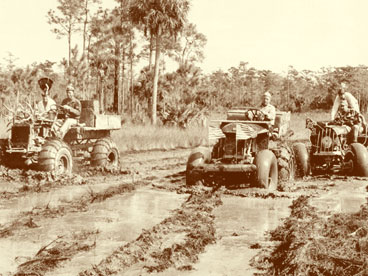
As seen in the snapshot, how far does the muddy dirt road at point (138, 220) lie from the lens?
6.25 metres

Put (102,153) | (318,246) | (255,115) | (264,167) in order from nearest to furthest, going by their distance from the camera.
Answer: (318,246)
(264,167)
(255,115)
(102,153)

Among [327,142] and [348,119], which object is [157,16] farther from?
[327,142]

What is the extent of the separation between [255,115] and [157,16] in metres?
17.5

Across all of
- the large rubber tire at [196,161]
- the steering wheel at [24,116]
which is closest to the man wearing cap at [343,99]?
the large rubber tire at [196,161]

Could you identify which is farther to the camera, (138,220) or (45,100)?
(45,100)

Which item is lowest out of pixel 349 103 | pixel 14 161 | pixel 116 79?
pixel 14 161

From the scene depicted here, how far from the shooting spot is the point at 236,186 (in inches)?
474

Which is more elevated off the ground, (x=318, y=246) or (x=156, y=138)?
(x=156, y=138)

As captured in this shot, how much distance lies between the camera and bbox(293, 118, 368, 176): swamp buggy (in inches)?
524

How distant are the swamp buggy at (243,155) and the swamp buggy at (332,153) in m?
1.23

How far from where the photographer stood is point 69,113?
14320 mm

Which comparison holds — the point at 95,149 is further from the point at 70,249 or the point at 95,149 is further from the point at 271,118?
the point at 70,249

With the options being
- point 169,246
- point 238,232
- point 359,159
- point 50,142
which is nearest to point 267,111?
point 359,159

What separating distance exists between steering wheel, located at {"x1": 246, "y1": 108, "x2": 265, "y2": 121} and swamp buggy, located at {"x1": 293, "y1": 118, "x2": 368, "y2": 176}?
207 centimetres
